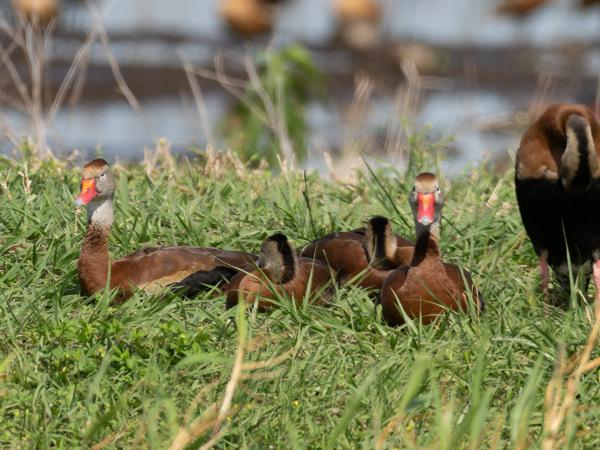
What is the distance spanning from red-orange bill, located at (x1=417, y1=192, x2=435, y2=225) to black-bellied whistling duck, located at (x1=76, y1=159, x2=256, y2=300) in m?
0.80

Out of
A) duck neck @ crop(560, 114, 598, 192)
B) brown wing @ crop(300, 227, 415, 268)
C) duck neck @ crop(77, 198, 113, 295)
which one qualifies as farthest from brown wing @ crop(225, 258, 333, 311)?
duck neck @ crop(560, 114, 598, 192)

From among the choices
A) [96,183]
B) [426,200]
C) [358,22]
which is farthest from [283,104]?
[358,22]

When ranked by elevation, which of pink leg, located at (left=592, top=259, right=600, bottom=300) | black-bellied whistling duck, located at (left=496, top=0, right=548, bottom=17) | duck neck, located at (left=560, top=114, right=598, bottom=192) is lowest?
black-bellied whistling duck, located at (left=496, top=0, right=548, bottom=17)

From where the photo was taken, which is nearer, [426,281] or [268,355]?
[268,355]

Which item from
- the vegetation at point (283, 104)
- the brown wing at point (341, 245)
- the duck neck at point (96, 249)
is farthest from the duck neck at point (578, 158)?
the vegetation at point (283, 104)

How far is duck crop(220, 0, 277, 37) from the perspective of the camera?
55.6ft

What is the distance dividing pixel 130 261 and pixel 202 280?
35 centimetres

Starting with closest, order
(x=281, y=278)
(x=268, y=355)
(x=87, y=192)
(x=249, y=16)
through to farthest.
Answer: (x=268, y=355) < (x=281, y=278) < (x=87, y=192) < (x=249, y=16)

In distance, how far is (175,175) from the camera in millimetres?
6484

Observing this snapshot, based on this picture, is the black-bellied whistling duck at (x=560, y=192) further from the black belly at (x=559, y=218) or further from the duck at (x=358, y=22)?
the duck at (x=358, y=22)

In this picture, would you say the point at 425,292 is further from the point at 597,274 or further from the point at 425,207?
the point at 597,274

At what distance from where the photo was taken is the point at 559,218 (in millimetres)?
4809

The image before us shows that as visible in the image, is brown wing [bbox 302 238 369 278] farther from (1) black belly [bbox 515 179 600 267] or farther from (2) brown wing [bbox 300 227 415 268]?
(1) black belly [bbox 515 179 600 267]

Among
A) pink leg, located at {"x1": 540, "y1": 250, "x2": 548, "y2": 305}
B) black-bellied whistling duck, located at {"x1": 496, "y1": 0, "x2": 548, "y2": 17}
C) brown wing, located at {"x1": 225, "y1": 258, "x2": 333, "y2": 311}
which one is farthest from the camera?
black-bellied whistling duck, located at {"x1": 496, "y1": 0, "x2": 548, "y2": 17}
